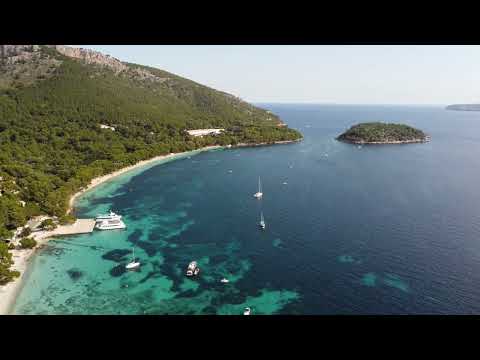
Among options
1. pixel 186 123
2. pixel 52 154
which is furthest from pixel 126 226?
pixel 186 123

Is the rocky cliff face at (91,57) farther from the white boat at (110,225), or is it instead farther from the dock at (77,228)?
the white boat at (110,225)

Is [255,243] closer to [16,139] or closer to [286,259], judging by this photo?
[286,259]

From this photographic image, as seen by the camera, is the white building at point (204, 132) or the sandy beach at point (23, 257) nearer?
the sandy beach at point (23, 257)

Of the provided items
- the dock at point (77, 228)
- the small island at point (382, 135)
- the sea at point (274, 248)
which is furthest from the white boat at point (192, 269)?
the small island at point (382, 135)

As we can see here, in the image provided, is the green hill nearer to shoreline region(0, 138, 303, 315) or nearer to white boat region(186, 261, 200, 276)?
shoreline region(0, 138, 303, 315)

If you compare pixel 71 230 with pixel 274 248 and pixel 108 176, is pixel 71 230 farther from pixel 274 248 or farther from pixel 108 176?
pixel 108 176

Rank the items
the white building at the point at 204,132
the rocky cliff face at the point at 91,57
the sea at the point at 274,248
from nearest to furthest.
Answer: the sea at the point at 274,248, the white building at the point at 204,132, the rocky cliff face at the point at 91,57

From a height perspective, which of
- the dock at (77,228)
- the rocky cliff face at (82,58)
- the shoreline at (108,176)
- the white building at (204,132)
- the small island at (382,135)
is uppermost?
the rocky cliff face at (82,58)
